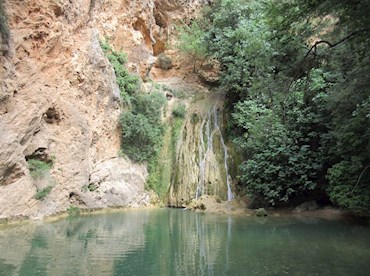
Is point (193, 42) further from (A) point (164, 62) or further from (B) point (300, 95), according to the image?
(B) point (300, 95)

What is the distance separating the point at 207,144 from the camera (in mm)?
19703

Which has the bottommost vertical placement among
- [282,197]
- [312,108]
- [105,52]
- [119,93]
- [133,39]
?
[282,197]

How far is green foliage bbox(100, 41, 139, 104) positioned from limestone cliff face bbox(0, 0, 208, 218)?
721 millimetres

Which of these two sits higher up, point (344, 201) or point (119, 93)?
point (119, 93)

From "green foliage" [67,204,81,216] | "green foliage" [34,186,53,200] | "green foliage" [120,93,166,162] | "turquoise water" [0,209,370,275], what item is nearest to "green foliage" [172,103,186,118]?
"green foliage" [120,93,166,162]

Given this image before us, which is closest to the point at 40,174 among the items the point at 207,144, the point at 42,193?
the point at 42,193

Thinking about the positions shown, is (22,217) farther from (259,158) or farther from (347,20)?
(347,20)

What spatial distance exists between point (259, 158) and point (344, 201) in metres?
4.13

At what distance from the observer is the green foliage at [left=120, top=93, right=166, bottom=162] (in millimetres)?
18844

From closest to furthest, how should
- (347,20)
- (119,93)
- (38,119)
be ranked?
(347,20) → (38,119) → (119,93)

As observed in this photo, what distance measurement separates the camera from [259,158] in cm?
1544

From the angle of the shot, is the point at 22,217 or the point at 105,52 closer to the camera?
the point at 22,217

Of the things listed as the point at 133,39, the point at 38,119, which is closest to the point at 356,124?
the point at 38,119

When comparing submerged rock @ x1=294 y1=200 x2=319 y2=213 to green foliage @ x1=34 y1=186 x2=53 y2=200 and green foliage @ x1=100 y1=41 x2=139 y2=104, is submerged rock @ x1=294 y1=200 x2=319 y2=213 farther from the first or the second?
green foliage @ x1=100 y1=41 x2=139 y2=104
